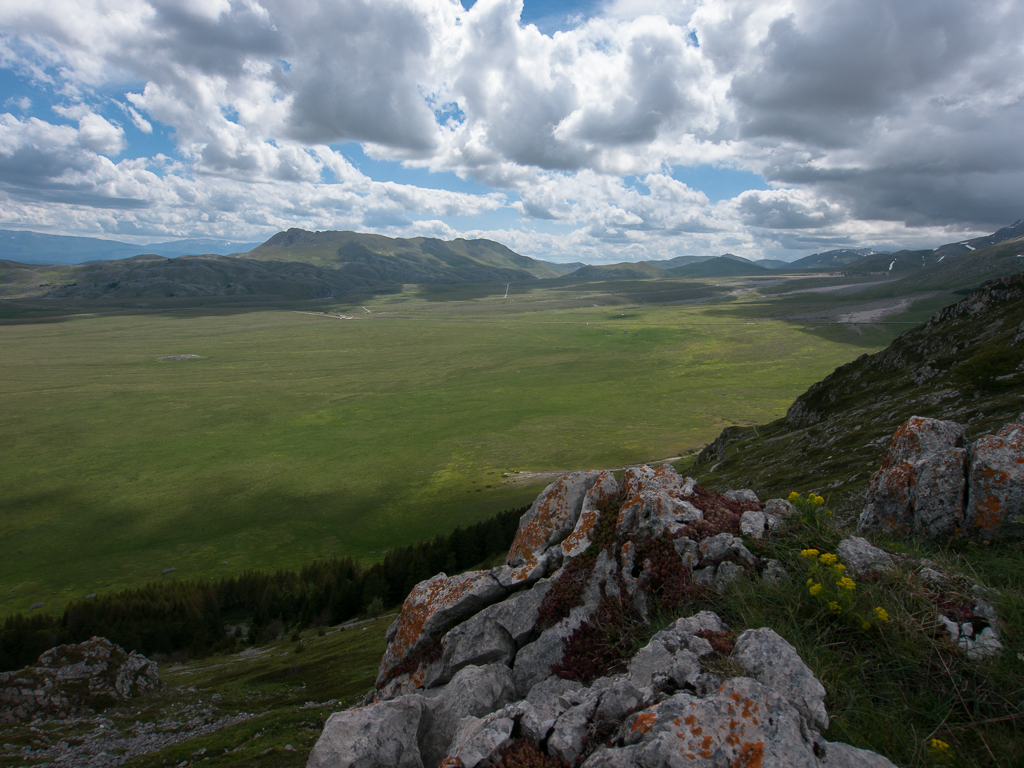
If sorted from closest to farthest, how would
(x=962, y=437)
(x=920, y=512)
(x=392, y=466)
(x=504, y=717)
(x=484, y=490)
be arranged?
(x=504, y=717) < (x=920, y=512) < (x=962, y=437) < (x=484, y=490) < (x=392, y=466)

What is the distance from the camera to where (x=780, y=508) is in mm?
12211

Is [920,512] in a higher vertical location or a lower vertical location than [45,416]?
higher

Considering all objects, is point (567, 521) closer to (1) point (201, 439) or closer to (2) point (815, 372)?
(1) point (201, 439)

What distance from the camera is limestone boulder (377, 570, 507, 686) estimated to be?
1459 cm

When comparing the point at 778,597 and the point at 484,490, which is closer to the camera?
the point at 778,597

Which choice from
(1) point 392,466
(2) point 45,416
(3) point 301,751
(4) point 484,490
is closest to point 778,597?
(3) point 301,751

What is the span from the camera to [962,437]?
15.1 m

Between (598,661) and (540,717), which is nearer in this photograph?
(540,717)

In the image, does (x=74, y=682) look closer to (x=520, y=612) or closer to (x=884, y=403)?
(x=520, y=612)

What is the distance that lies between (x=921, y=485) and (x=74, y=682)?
47351mm

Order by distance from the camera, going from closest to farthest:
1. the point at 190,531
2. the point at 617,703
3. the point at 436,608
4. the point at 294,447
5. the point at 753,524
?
the point at 617,703 < the point at 753,524 < the point at 436,608 < the point at 190,531 < the point at 294,447

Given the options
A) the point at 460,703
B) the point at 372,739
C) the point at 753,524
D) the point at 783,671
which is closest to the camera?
the point at 783,671

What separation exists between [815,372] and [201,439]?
186m

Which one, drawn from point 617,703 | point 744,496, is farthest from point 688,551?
point 617,703
